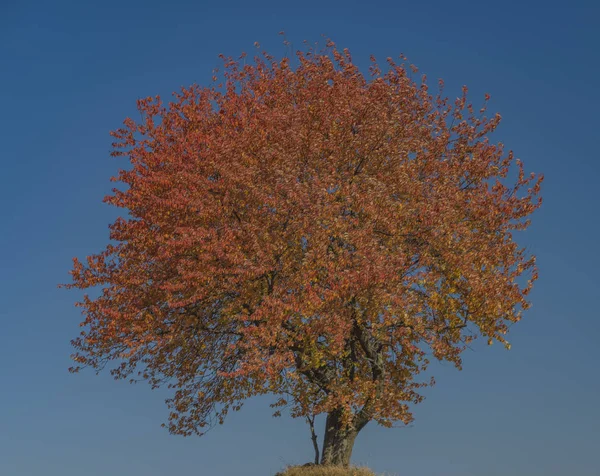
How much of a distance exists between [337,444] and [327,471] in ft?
5.14

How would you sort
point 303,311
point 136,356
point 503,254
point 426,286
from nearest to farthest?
point 303,311 < point 426,286 < point 503,254 < point 136,356

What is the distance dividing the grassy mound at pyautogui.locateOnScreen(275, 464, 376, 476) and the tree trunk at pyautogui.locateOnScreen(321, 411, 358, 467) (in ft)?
1.75

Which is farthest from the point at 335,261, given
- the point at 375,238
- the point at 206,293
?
the point at 206,293

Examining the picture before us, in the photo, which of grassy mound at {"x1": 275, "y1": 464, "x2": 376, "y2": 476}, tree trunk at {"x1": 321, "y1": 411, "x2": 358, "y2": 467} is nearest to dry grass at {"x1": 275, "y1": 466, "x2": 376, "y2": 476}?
grassy mound at {"x1": 275, "y1": 464, "x2": 376, "y2": 476}

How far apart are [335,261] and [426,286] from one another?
3528 millimetres

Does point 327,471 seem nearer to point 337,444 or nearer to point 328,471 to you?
point 328,471

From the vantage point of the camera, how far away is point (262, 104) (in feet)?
96.7

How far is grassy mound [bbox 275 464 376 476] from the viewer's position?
25312 millimetres

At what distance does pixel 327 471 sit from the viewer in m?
25.4

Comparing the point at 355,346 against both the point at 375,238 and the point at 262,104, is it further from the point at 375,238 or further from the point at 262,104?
the point at 262,104

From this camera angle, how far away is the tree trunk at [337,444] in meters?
26.5

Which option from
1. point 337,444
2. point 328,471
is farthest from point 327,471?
point 337,444

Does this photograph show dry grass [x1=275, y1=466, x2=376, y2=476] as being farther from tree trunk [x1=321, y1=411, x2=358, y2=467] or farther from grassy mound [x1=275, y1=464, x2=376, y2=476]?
tree trunk [x1=321, y1=411, x2=358, y2=467]

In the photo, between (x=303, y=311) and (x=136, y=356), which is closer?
(x=303, y=311)
